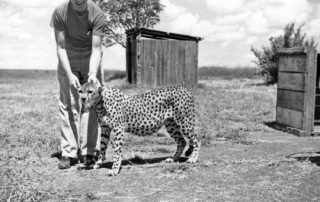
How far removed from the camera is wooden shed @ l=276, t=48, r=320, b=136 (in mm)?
8609

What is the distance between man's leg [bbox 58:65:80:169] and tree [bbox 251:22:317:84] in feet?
65.4

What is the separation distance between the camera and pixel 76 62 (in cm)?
593

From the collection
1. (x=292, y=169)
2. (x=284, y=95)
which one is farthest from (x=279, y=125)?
(x=292, y=169)

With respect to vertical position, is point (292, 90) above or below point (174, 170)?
above

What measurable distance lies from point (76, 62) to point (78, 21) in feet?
1.94

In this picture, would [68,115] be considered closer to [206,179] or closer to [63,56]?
[63,56]

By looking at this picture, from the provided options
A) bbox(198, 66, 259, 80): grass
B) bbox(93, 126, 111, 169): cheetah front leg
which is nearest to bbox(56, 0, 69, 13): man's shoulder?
bbox(93, 126, 111, 169): cheetah front leg

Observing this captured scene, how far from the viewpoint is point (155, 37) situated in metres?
21.2

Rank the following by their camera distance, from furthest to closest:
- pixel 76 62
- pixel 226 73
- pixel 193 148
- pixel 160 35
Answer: pixel 226 73, pixel 160 35, pixel 193 148, pixel 76 62

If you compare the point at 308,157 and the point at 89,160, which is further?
the point at 308,157

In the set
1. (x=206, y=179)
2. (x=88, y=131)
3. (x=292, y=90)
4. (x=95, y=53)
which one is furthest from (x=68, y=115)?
(x=292, y=90)

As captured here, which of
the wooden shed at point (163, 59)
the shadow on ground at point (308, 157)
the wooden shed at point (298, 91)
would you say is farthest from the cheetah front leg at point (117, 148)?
the wooden shed at point (163, 59)

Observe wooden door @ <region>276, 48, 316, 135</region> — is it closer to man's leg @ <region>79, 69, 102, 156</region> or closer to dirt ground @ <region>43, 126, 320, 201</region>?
dirt ground @ <region>43, 126, 320, 201</region>

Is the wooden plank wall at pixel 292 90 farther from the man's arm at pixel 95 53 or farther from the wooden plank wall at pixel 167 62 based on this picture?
the wooden plank wall at pixel 167 62
